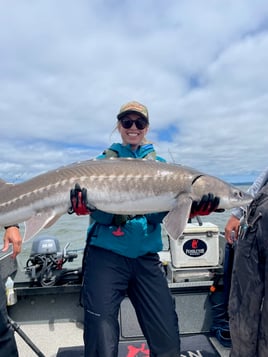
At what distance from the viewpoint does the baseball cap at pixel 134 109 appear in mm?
2900

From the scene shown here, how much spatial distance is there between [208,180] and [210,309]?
2.13 m

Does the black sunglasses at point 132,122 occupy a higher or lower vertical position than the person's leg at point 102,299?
higher

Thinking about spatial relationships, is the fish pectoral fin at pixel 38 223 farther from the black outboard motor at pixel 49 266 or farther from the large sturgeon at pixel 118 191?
the black outboard motor at pixel 49 266

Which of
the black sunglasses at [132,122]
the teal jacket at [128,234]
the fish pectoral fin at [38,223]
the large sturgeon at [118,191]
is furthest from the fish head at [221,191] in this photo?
the fish pectoral fin at [38,223]

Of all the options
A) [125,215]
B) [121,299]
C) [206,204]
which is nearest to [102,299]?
[121,299]

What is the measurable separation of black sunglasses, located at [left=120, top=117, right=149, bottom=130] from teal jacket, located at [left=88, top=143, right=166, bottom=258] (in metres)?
0.77

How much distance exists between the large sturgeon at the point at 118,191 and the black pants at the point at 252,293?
0.71 metres

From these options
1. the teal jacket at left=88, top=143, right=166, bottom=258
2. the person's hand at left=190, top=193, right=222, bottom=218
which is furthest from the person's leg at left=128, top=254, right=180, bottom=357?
the person's hand at left=190, top=193, right=222, bottom=218

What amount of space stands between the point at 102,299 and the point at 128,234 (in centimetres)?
52

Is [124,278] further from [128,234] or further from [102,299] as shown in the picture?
[128,234]

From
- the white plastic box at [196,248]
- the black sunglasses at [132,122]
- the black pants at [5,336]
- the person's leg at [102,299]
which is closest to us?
the person's leg at [102,299]

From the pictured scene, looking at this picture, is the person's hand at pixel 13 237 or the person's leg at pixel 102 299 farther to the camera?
the person's hand at pixel 13 237

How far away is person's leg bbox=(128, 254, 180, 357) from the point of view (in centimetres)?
271

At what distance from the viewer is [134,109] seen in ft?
9.50
